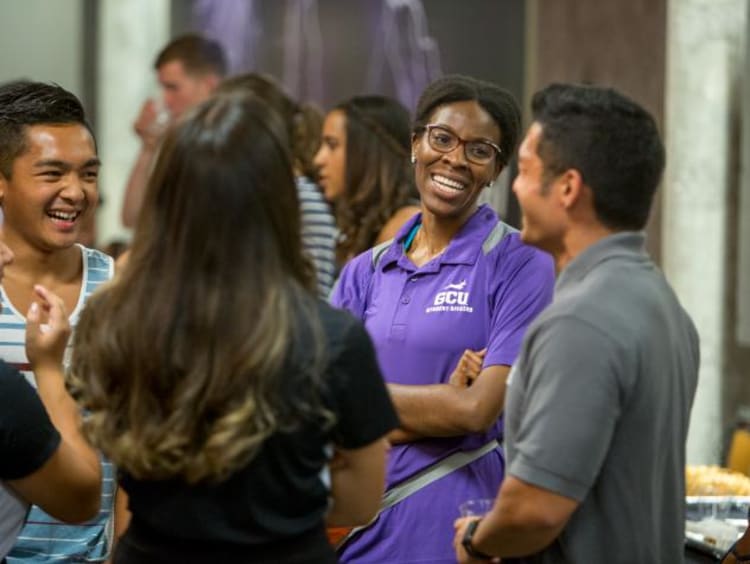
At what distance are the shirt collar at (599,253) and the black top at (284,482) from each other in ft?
1.29

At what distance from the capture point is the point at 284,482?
1.80 m

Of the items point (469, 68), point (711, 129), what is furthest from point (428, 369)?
point (469, 68)

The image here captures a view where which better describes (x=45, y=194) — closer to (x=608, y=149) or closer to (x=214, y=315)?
(x=214, y=315)

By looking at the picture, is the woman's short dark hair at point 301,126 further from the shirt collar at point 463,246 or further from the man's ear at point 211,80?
the shirt collar at point 463,246

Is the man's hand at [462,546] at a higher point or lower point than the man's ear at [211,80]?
lower

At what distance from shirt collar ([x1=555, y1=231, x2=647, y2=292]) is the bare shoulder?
161 cm

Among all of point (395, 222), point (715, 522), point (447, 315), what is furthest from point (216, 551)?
point (395, 222)

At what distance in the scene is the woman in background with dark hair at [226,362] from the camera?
1750 mm

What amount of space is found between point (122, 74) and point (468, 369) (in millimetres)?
4461

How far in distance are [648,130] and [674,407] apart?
1.39 ft

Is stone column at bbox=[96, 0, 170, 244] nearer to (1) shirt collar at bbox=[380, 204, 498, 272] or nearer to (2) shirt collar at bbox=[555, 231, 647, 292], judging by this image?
(1) shirt collar at bbox=[380, 204, 498, 272]

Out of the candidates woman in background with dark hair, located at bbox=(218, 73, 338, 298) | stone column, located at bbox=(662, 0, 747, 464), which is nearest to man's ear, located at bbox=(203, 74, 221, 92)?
woman in background with dark hair, located at bbox=(218, 73, 338, 298)

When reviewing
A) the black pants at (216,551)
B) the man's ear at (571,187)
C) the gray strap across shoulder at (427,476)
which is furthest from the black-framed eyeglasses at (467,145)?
the black pants at (216,551)

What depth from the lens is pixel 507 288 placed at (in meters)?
2.62
